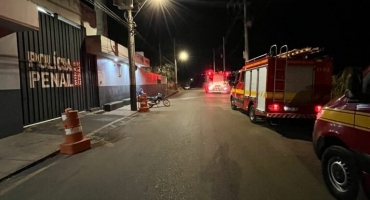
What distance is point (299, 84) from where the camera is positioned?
1064cm

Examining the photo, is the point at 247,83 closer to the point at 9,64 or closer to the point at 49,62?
the point at 49,62

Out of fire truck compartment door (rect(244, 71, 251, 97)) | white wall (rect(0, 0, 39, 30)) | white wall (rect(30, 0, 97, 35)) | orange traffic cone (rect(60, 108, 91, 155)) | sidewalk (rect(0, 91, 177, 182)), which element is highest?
white wall (rect(30, 0, 97, 35))

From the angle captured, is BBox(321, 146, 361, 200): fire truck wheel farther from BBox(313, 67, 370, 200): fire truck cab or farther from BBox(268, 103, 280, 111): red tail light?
BBox(268, 103, 280, 111): red tail light

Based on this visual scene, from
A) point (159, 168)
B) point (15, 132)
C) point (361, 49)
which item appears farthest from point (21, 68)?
point (361, 49)

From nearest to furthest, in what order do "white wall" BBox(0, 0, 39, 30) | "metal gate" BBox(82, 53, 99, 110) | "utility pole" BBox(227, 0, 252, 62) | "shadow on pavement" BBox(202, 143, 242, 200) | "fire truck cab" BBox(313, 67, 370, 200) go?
1. "fire truck cab" BBox(313, 67, 370, 200)
2. "shadow on pavement" BBox(202, 143, 242, 200)
3. "white wall" BBox(0, 0, 39, 30)
4. "metal gate" BBox(82, 53, 99, 110)
5. "utility pole" BBox(227, 0, 252, 62)

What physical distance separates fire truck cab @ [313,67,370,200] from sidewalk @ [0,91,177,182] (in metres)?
5.90

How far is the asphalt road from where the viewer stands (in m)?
5.00

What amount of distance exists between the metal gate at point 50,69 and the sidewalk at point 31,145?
83 centimetres

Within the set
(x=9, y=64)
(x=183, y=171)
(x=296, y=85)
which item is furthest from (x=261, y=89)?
(x=9, y=64)

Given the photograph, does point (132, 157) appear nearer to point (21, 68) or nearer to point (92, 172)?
point (92, 172)

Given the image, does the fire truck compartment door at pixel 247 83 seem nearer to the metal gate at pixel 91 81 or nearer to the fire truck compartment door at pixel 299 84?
the fire truck compartment door at pixel 299 84

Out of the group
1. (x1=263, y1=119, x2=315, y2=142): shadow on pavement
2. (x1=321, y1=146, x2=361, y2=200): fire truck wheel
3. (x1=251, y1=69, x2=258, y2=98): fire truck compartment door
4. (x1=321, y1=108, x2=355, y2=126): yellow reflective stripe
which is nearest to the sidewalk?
(x1=321, y1=146, x2=361, y2=200): fire truck wheel

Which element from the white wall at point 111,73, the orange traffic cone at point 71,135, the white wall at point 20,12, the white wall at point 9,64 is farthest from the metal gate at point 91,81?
the orange traffic cone at point 71,135

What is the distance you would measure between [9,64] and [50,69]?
3.12 metres
